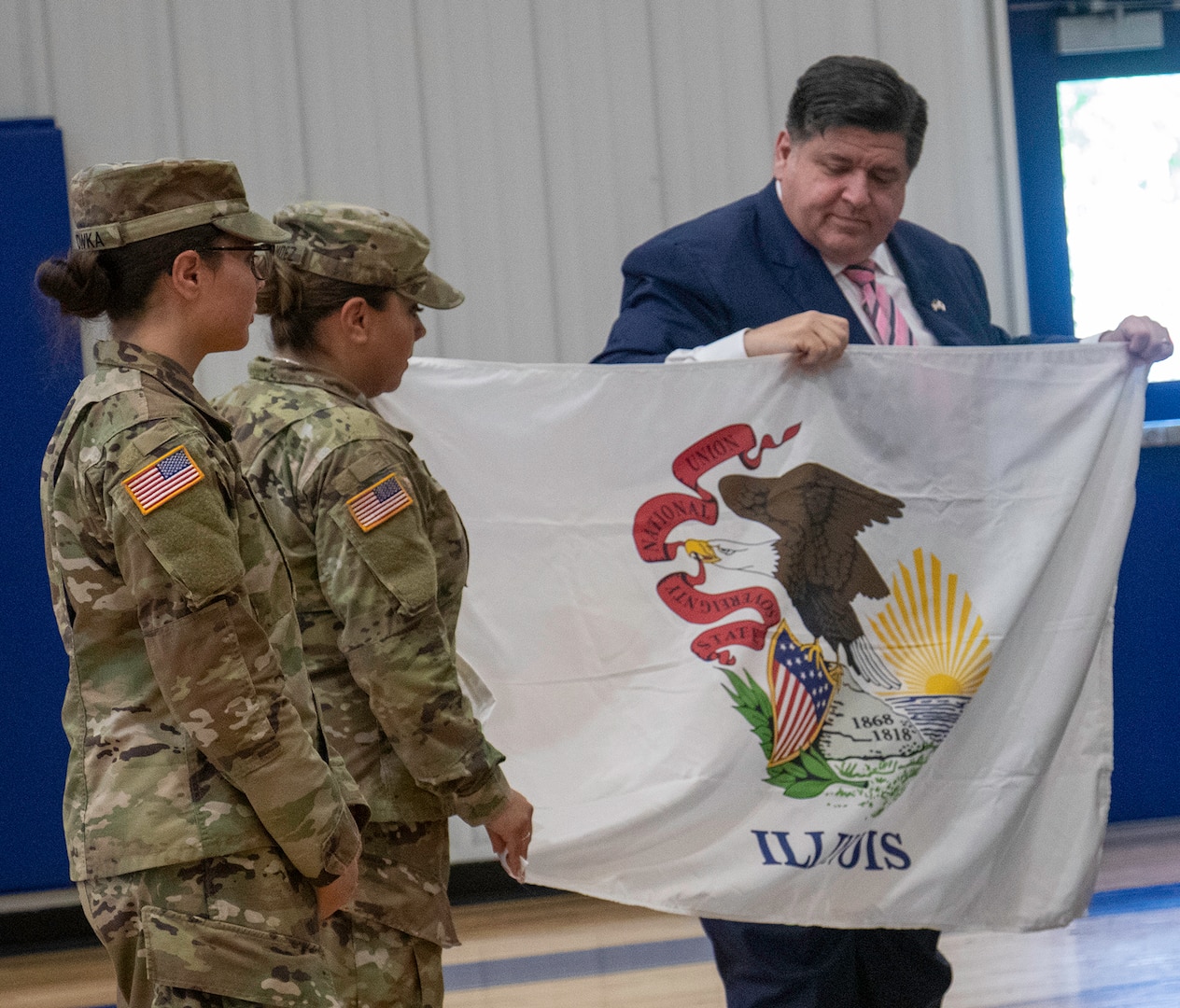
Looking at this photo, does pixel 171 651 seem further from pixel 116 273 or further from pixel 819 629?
pixel 819 629

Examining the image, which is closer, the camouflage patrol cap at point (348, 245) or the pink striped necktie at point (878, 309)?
the camouflage patrol cap at point (348, 245)

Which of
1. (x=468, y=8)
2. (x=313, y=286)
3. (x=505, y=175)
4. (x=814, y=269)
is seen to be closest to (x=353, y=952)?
(x=313, y=286)

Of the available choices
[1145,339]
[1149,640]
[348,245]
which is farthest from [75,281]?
[1149,640]

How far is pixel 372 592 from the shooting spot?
4.78 ft

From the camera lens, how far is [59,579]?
1189 millimetres

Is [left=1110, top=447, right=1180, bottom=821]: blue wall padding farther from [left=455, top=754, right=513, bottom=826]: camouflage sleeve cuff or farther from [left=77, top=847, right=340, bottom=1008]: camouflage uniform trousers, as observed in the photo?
[left=77, top=847, right=340, bottom=1008]: camouflage uniform trousers

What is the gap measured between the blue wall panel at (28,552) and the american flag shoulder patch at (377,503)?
2.05 meters

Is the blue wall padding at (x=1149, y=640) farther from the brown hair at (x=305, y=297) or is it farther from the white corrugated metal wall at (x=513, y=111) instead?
the brown hair at (x=305, y=297)

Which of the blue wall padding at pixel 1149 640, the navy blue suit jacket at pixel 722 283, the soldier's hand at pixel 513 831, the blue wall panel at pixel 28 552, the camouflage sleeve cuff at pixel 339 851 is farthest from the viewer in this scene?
the blue wall padding at pixel 1149 640

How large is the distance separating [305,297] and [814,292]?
2.93 ft

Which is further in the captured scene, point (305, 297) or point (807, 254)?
point (807, 254)

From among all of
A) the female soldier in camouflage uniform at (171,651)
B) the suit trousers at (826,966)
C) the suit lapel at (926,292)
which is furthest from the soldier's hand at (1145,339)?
the female soldier in camouflage uniform at (171,651)

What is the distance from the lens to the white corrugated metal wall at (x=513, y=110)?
330 centimetres

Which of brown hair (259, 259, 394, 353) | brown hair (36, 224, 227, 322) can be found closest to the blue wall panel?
brown hair (259, 259, 394, 353)
